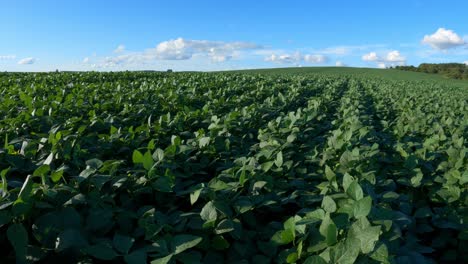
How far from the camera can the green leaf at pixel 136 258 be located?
1.43 meters

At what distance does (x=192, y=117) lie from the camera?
14.8 ft

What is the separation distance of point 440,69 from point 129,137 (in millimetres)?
82424

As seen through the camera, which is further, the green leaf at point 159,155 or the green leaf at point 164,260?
the green leaf at point 159,155

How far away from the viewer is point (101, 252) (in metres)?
1.44

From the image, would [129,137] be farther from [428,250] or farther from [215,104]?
[215,104]

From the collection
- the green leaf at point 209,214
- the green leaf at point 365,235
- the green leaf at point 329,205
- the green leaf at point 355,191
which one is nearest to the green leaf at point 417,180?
the green leaf at point 355,191

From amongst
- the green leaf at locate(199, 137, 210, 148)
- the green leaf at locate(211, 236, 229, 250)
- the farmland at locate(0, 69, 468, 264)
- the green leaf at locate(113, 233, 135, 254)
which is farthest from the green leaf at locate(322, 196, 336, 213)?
the green leaf at locate(199, 137, 210, 148)

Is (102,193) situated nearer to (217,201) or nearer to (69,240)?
(69,240)

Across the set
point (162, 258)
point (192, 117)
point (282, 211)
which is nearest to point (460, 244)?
point (282, 211)

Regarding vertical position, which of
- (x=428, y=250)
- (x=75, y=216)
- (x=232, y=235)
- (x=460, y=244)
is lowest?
(x=460, y=244)

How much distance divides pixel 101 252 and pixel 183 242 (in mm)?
324

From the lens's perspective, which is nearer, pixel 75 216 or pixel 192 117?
pixel 75 216

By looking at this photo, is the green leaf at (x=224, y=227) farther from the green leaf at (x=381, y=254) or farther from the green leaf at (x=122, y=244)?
the green leaf at (x=381, y=254)

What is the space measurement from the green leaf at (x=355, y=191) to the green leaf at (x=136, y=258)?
105 centimetres
